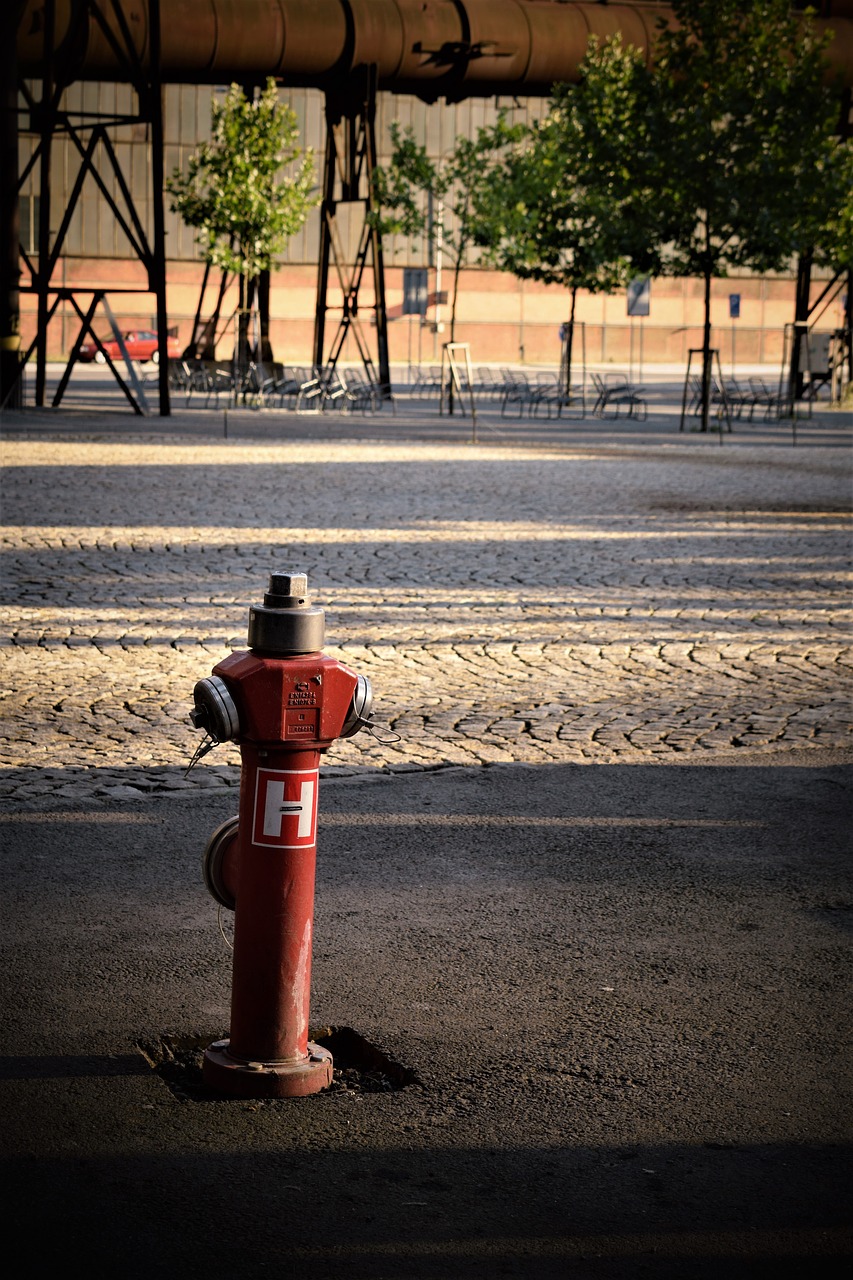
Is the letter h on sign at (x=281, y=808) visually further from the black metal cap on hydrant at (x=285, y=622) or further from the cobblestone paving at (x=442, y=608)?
the cobblestone paving at (x=442, y=608)

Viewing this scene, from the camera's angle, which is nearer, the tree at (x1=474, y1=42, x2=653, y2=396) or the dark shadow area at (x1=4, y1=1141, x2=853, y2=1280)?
the dark shadow area at (x1=4, y1=1141, x2=853, y2=1280)

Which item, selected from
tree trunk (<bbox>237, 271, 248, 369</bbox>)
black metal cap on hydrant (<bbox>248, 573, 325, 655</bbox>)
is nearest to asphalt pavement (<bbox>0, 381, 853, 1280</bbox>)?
black metal cap on hydrant (<bbox>248, 573, 325, 655</bbox>)

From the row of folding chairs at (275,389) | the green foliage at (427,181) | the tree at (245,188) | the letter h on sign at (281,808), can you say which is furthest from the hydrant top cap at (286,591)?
the tree at (245,188)

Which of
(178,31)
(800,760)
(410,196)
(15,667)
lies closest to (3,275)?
(178,31)

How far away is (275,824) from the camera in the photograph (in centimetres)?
336

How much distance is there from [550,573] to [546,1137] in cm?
813

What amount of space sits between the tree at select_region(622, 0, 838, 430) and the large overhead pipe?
3.70 metres

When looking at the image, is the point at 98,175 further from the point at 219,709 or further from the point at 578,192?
the point at 219,709

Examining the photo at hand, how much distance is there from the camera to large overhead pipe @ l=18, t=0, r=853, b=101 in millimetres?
30406

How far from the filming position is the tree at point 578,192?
98.3ft

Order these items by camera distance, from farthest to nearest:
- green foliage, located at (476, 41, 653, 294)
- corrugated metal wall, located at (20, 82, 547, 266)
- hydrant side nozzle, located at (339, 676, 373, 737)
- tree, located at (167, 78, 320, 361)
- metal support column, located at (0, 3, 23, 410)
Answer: corrugated metal wall, located at (20, 82, 547, 266) → tree, located at (167, 78, 320, 361) → green foliage, located at (476, 41, 653, 294) → metal support column, located at (0, 3, 23, 410) → hydrant side nozzle, located at (339, 676, 373, 737)

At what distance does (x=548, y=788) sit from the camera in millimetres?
6105

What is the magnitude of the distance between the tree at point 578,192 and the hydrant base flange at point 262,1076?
1044 inches

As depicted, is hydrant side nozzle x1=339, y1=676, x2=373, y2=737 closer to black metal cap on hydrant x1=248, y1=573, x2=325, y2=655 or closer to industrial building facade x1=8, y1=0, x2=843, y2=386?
black metal cap on hydrant x1=248, y1=573, x2=325, y2=655
